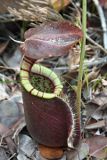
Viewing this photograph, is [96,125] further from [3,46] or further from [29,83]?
[3,46]

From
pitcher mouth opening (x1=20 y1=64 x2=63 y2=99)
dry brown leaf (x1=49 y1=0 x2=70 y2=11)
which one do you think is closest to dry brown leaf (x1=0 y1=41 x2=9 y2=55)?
dry brown leaf (x1=49 y1=0 x2=70 y2=11)

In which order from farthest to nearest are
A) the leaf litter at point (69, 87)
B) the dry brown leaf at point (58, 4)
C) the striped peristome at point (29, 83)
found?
the dry brown leaf at point (58, 4), the leaf litter at point (69, 87), the striped peristome at point (29, 83)

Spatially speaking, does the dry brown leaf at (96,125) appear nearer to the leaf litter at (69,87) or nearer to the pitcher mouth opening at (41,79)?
the leaf litter at (69,87)

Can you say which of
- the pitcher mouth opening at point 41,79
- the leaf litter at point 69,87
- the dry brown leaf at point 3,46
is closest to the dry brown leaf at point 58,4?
the leaf litter at point 69,87

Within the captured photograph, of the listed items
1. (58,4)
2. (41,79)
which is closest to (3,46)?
(58,4)

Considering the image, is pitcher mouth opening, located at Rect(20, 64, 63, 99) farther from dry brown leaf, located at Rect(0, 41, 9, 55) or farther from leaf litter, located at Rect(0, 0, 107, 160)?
dry brown leaf, located at Rect(0, 41, 9, 55)

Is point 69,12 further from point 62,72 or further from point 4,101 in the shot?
point 4,101

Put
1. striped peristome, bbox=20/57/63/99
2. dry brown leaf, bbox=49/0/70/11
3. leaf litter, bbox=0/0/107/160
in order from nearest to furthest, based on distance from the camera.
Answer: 1. striped peristome, bbox=20/57/63/99
2. leaf litter, bbox=0/0/107/160
3. dry brown leaf, bbox=49/0/70/11

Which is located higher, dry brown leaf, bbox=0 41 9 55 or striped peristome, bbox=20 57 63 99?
striped peristome, bbox=20 57 63 99

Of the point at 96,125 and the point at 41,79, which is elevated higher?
the point at 41,79

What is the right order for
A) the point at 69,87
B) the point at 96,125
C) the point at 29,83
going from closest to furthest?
the point at 29,83
the point at 69,87
the point at 96,125

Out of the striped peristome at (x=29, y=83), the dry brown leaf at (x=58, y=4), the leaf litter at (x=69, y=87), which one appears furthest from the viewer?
the dry brown leaf at (x=58, y=4)
